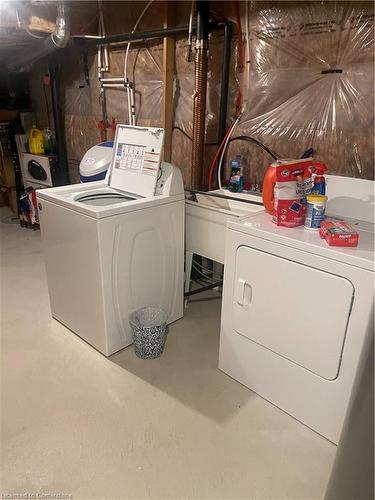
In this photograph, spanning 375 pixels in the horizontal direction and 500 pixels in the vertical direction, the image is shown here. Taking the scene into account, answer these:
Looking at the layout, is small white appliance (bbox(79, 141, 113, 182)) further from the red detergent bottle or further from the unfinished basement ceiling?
the red detergent bottle

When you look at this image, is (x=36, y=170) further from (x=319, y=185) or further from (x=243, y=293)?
(x=319, y=185)

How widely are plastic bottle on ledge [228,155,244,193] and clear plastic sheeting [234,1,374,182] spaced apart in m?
0.18

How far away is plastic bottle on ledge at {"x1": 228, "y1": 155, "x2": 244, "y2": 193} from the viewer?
7.86ft

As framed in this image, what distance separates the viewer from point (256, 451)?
149cm

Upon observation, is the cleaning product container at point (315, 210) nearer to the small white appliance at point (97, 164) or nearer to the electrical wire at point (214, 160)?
the electrical wire at point (214, 160)

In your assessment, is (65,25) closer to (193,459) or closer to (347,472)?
(193,459)

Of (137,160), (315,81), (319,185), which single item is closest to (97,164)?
(137,160)

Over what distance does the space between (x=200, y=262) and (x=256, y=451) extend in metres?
1.61

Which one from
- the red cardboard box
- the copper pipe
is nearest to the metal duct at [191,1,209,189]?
the copper pipe

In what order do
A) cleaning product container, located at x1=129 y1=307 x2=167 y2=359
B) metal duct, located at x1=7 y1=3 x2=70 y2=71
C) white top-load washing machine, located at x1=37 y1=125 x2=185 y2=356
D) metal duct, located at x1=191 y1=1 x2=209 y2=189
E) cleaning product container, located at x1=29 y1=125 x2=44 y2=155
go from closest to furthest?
1. white top-load washing machine, located at x1=37 y1=125 x2=185 y2=356
2. cleaning product container, located at x1=129 y1=307 x2=167 y2=359
3. metal duct, located at x1=191 y1=1 x2=209 y2=189
4. metal duct, located at x1=7 y1=3 x2=70 y2=71
5. cleaning product container, located at x1=29 y1=125 x2=44 y2=155

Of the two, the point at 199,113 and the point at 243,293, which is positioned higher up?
the point at 199,113

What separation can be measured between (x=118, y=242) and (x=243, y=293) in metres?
0.70

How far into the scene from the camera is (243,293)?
1694mm

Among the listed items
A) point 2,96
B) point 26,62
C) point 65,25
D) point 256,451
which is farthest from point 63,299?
point 2,96
